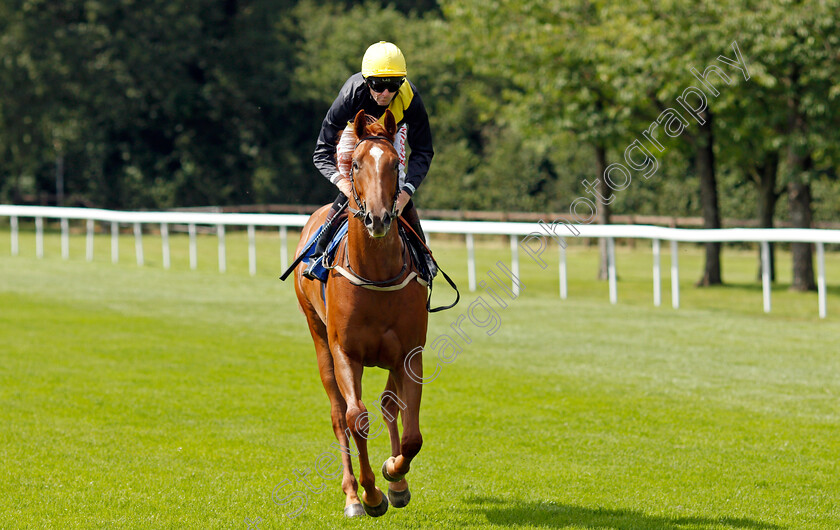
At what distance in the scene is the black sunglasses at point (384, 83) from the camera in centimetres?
549

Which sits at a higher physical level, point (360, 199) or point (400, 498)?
point (360, 199)

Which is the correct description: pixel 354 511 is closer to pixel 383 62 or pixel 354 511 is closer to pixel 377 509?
pixel 377 509

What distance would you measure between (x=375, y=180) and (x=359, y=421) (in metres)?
1.27

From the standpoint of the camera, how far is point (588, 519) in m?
5.54

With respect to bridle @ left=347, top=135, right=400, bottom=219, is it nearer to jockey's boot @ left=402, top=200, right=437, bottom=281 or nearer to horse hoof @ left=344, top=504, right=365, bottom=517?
jockey's boot @ left=402, top=200, right=437, bottom=281

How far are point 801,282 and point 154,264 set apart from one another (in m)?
13.4

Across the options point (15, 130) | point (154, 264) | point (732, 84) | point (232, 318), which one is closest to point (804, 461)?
point (232, 318)

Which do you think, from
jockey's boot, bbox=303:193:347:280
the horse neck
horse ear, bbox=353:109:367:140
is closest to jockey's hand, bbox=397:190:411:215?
the horse neck

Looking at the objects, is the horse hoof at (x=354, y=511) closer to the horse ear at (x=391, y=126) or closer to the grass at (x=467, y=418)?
the grass at (x=467, y=418)

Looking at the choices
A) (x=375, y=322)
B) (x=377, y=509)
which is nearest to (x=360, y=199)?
(x=375, y=322)

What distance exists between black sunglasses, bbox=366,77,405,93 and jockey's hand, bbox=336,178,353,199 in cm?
52

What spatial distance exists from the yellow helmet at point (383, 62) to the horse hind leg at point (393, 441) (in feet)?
5.41

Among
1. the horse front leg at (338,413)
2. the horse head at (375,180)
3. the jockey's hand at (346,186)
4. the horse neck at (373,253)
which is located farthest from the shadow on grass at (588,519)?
the jockey's hand at (346,186)

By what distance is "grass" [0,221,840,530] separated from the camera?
18.9ft
